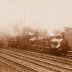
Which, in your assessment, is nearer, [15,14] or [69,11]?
[69,11]

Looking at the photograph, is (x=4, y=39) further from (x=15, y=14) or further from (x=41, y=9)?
(x=41, y=9)

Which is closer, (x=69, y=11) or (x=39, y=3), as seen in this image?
(x=69, y=11)

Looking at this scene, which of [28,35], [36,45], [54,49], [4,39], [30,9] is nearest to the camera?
[54,49]

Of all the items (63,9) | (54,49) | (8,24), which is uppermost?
(63,9)

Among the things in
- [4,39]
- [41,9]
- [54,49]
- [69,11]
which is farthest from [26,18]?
[54,49]

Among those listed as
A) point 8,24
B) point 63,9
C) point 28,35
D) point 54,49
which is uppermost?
point 63,9

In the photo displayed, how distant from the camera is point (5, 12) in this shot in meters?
24.2

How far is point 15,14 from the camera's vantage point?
2430cm

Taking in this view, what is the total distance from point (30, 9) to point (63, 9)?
4930 millimetres

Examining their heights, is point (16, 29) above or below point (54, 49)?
above

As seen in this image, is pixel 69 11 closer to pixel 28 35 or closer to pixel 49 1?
pixel 49 1

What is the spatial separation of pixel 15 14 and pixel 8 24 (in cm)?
193

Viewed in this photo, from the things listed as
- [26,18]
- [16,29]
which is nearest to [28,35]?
[16,29]

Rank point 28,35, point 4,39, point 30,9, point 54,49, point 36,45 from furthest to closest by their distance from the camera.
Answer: point 30,9 < point 4,39 < point 28,35 < point 36,45 < point 54,49
